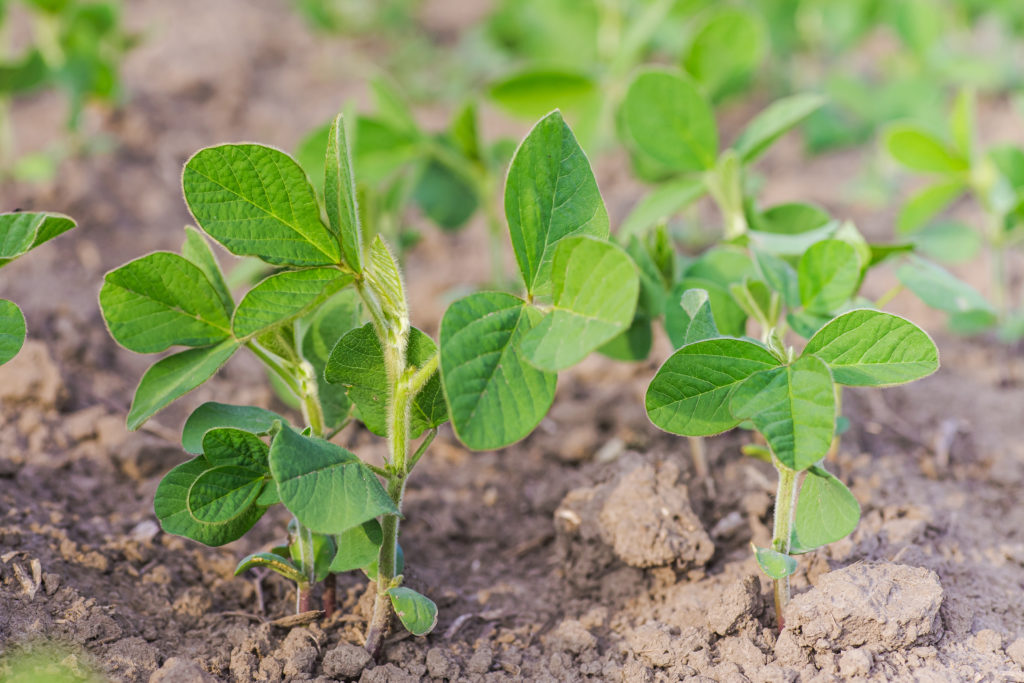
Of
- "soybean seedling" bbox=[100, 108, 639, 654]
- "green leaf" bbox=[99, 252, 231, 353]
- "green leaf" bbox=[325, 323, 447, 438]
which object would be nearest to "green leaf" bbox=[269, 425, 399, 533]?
"soybean seedling" bbox=[100, 108, 639, 654]

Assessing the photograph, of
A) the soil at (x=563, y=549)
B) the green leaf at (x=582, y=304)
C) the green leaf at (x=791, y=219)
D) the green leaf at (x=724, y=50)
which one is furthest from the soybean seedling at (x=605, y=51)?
the green leaf at (x=582, y=304)

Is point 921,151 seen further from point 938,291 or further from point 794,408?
point 794,408

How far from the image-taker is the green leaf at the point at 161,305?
1.40 meters

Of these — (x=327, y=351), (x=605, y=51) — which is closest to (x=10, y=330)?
(x=327, y=351)

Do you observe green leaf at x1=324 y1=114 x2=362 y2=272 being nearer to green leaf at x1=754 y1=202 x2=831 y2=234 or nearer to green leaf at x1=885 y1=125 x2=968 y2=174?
green leaf at x1=754 y1=202 x2=831 y2=234

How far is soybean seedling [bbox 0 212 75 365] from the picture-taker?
1.39 metres

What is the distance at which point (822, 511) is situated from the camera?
1.47 meters

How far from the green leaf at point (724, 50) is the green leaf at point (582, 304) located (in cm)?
177

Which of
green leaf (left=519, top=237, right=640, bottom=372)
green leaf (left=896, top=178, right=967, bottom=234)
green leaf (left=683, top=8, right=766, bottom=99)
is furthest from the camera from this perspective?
green leaf (left=683, top=8, right=766, bottom=99)

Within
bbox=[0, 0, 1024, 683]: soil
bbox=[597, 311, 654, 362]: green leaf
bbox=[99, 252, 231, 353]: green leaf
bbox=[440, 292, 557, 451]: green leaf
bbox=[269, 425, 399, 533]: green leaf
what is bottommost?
bbox=[0, 0, 1024, 683]: soil

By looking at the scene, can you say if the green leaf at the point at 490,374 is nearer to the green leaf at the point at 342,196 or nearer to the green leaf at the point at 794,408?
the green leaf at the point at 342,196

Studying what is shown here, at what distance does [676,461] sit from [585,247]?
2.91 feet

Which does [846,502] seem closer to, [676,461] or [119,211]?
[676,461]

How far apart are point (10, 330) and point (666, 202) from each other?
1533mm
